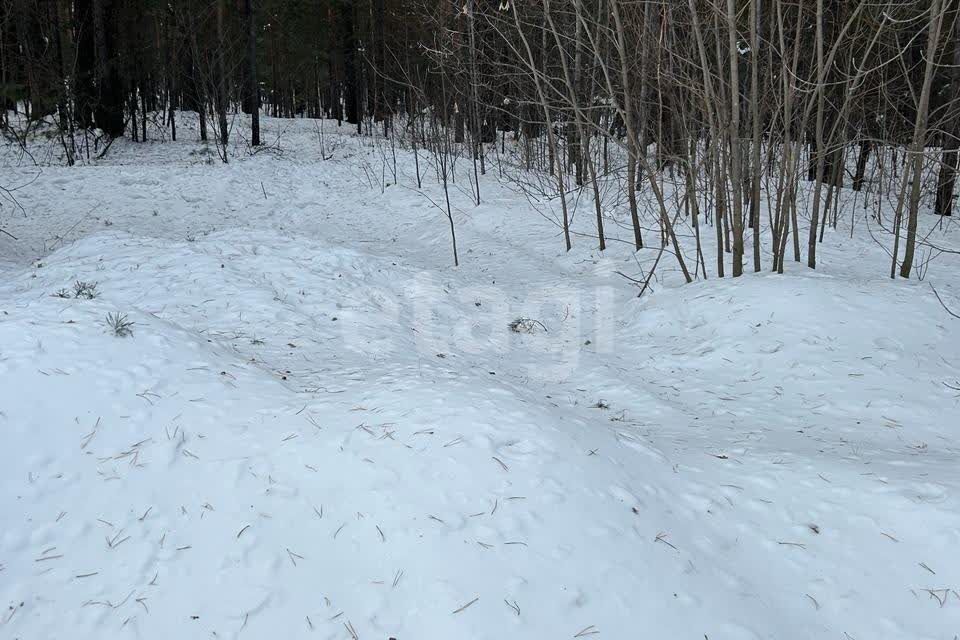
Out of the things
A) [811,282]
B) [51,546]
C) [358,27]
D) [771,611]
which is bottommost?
[771,611]

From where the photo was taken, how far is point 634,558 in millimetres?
2768

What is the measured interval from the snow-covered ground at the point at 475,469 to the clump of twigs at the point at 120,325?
0.05 meters

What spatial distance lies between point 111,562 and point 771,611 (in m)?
2.95

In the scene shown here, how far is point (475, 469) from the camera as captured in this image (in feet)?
10.4

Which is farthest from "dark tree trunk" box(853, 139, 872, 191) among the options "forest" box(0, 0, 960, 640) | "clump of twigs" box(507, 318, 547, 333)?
"clump of twigs" box(507, 318, 547, 333)

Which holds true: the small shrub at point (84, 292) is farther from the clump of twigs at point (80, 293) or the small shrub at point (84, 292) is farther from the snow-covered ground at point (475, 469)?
the snow-covered ground at point (475, 469)

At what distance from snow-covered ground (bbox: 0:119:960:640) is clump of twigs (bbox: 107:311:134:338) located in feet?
0.17

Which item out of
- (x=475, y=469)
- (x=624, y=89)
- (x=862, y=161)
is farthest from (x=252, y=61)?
(x=475, y=469)

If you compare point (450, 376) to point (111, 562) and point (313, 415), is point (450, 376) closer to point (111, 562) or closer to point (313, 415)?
point (313, 415)

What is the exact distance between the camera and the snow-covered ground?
2547mm

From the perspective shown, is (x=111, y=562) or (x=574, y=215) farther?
(x=574, y=215)

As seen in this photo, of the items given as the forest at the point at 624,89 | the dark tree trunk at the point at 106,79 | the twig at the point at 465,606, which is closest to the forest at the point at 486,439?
the twig at the point at 465,606

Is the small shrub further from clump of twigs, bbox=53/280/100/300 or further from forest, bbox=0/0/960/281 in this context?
forest, bbox=0/0/960/281

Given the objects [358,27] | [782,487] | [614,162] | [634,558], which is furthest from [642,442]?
[358,27]
